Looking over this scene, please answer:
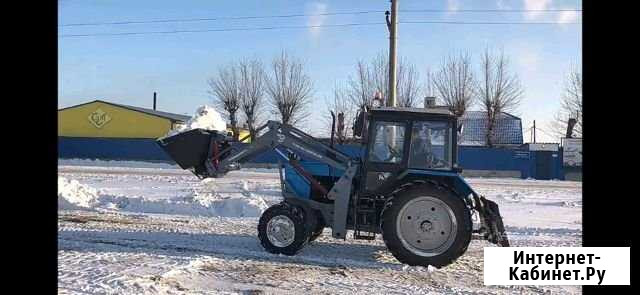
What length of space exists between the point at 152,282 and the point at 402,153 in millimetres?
3645

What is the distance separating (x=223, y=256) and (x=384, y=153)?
270 centimetres

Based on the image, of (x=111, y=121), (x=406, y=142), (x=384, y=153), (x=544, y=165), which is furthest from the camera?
(x=111, y=121)

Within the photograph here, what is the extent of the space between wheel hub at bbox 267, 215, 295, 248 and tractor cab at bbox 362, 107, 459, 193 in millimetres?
1195

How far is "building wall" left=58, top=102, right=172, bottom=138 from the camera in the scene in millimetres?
41312

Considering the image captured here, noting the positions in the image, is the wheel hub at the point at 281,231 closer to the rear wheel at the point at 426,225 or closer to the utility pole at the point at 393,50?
the rear wheel at the point at 426,225

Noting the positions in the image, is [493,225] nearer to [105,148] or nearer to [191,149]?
[191,149]

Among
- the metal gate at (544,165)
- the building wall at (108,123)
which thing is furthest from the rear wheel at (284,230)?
the building wall at (108,123)

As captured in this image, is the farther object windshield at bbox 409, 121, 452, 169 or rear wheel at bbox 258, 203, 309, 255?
rear wheel at bbox 258, 203, 309, 255

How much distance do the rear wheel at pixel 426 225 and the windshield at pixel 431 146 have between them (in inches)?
16.6

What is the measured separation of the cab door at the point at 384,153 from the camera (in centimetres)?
744

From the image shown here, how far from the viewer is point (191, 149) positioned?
8531 millimetres

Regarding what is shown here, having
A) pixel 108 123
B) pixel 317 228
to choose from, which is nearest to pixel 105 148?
pixel 108 123

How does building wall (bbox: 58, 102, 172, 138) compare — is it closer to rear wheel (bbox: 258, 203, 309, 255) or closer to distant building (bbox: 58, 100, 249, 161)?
distant building (bbox: 58, 100, 249, 161)

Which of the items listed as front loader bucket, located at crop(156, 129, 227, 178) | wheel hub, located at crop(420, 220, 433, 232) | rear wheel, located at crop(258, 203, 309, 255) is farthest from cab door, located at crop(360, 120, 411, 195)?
front loader bucket, located at crop(156, 129, 227, 178)
